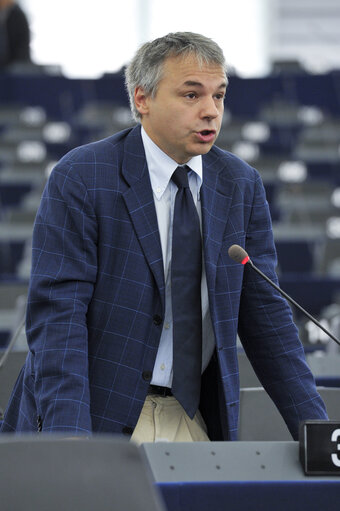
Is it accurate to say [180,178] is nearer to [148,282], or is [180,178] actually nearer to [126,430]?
[148,282]

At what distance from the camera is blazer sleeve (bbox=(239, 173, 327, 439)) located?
2406 mm

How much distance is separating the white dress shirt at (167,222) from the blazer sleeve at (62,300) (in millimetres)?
171

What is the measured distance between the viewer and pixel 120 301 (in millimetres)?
2227

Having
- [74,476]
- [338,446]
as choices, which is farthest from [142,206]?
[74,476]

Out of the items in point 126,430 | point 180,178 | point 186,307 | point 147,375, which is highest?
point 180,178

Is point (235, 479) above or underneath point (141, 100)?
underneath

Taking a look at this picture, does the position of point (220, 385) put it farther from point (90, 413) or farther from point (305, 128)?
point (305, 128)

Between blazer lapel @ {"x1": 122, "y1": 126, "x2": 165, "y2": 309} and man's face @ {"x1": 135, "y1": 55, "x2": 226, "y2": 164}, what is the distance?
0.11 m

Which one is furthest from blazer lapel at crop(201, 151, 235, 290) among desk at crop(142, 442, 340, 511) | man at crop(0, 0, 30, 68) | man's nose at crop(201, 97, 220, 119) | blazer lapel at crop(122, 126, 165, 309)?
man at crop(0, 0, 30, 68)

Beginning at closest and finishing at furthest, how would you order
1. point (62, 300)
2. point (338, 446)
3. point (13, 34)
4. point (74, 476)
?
point (74, 476) → point (338, 446) → point (62, 300) → point (13, 34)

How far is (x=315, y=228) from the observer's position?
7.95 meters

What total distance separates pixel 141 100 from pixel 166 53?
0.12m

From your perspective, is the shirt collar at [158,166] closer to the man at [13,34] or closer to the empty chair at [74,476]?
the empty chair at [74,476]

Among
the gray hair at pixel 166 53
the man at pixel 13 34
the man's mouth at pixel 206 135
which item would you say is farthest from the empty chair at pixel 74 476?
the man at pixel 13 34
